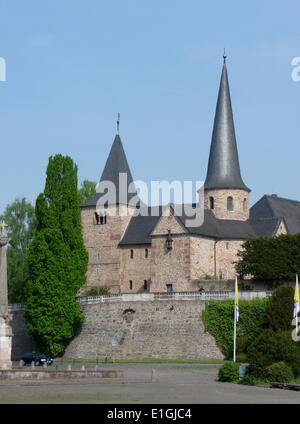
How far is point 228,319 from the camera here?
Result: 5909 cm

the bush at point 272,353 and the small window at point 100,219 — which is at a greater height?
the small window at point 100,219

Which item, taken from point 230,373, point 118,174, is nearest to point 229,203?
point 118,174

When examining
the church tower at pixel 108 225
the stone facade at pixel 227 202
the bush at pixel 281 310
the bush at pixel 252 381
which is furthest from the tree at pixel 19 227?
the bush at pixel 252 381

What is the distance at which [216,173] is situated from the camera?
7969 cm

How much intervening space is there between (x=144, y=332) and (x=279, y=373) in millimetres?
22538

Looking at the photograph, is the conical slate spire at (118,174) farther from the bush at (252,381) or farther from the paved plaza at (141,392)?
the bush at (252,381)

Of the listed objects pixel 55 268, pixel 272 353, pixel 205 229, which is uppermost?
pixel 205 229

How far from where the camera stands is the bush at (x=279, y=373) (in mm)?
40188

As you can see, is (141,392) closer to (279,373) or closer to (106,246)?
(279,373)

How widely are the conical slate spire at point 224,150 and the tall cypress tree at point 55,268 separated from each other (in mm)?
16830

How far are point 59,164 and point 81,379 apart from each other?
2730 centimetres

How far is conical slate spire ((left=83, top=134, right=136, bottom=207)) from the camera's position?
8131 centimetres
